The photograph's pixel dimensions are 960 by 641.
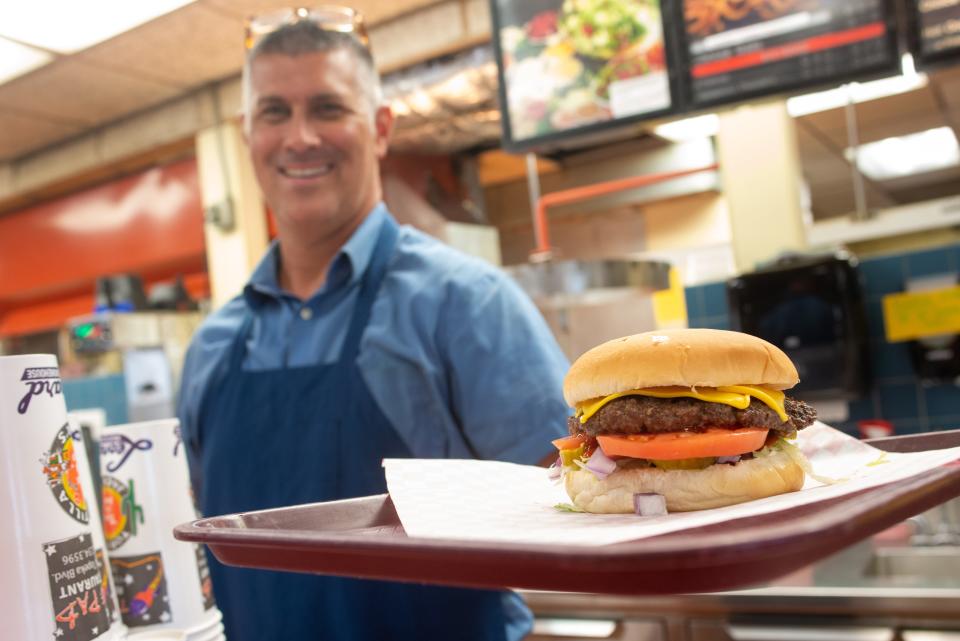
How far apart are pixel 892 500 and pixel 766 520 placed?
161 millimetres

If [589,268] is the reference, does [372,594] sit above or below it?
below

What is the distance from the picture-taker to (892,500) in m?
0.65

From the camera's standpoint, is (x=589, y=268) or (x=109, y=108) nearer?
(x=589, y=268)

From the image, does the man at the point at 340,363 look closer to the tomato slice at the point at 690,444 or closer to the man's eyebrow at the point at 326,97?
the man's eyebrow at the point at 326,97

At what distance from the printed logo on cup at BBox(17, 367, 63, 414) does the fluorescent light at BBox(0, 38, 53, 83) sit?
4.78m

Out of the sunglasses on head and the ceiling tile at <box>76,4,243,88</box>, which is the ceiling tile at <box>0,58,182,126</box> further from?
the sunglasses on head

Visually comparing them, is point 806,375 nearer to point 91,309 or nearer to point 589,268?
point 589,268

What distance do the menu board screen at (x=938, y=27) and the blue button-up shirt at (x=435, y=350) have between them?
1874 mm

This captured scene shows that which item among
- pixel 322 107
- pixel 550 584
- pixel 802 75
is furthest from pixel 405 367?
pixel 802 75

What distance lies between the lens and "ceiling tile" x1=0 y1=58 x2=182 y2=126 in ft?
18.8

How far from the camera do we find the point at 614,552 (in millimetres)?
537

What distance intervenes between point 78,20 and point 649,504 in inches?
190

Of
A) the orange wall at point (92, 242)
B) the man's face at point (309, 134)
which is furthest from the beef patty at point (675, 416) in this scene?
the orange wall at point (92, 242)

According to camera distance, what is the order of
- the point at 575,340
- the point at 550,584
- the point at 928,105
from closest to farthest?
the point at 550,584 < the point at 575,340 < the point at 928,105
